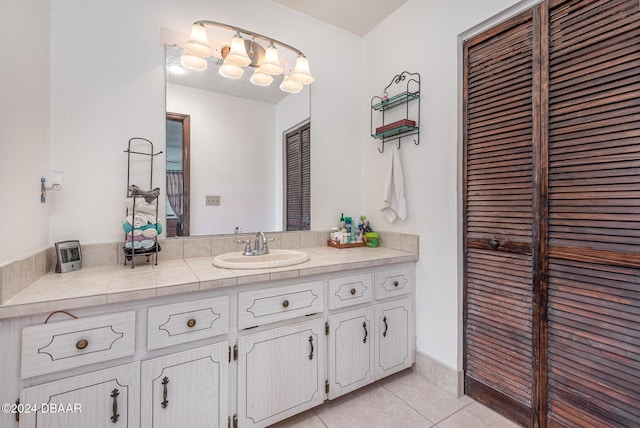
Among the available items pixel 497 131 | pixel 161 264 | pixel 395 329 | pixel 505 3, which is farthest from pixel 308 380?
pixel 505 3

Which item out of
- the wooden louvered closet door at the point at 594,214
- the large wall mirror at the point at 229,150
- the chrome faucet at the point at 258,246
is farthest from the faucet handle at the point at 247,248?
the wooden louvered closet door at the point at 594,214

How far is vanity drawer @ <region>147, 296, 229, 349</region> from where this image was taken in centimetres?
113

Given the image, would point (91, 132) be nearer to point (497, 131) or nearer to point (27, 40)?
point (27, 40)

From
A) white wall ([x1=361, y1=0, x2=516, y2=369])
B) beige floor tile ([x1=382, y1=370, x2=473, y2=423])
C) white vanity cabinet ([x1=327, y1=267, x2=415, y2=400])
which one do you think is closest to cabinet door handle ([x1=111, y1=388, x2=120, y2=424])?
white vanity cabinet ([x1=327, y1=267, x2=415, y2=400])

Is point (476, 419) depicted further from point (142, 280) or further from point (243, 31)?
point (243, 31)

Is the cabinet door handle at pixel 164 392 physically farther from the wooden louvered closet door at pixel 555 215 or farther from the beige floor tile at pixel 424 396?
the wooden louvered closet door at pixel 555 215

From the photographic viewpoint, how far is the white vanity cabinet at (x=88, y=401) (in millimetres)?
965

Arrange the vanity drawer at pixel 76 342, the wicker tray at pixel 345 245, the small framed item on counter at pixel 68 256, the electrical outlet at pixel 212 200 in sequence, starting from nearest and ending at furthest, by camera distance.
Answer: the vanity drawer at pixel 76 342 → the small framed item on counter at pixel 68 256 → the electrical outlet at pixel 212 200 → the wicker tray at pixel 345 245

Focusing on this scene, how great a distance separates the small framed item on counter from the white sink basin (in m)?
0.63

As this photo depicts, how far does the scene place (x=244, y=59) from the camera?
5.58 feet

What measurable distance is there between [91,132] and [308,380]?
1.73m

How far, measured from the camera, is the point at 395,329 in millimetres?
1838

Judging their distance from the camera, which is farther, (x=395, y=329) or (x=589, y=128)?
(x=395, y=329)

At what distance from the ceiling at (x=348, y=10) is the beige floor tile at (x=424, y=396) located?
2.59 metres
